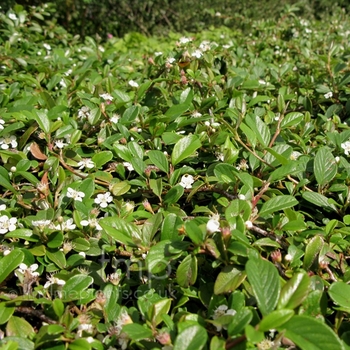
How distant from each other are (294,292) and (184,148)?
0.58 m

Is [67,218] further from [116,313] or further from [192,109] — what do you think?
[192,109]

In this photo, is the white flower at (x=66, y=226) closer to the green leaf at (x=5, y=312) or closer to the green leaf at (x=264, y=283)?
the green leaf at (x=5, y=312)

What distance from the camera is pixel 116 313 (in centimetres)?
89

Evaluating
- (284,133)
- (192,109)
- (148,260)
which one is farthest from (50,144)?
(284,133)

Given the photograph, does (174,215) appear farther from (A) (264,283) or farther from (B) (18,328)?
(B) (18,328)

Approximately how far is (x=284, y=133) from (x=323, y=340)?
877 millimetres

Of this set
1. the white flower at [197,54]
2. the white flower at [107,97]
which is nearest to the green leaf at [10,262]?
the white flower at [107,97]

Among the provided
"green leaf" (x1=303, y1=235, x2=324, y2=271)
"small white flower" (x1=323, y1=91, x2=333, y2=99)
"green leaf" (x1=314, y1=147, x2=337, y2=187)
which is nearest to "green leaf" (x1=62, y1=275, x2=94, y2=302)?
"green leaf" (x1=303, y1=235, x2=324, y2=271)

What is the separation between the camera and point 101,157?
50.3 inches

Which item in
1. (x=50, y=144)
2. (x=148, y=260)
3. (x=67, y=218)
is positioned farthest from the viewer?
(x=50, y=144)

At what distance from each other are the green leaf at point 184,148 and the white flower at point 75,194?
28 cm

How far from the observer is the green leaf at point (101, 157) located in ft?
4.17

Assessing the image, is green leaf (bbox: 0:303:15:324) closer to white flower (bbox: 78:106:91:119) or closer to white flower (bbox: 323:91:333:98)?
white flower (bbox: 78:106:91:119)

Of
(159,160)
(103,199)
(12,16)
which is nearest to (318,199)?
(159,160)
